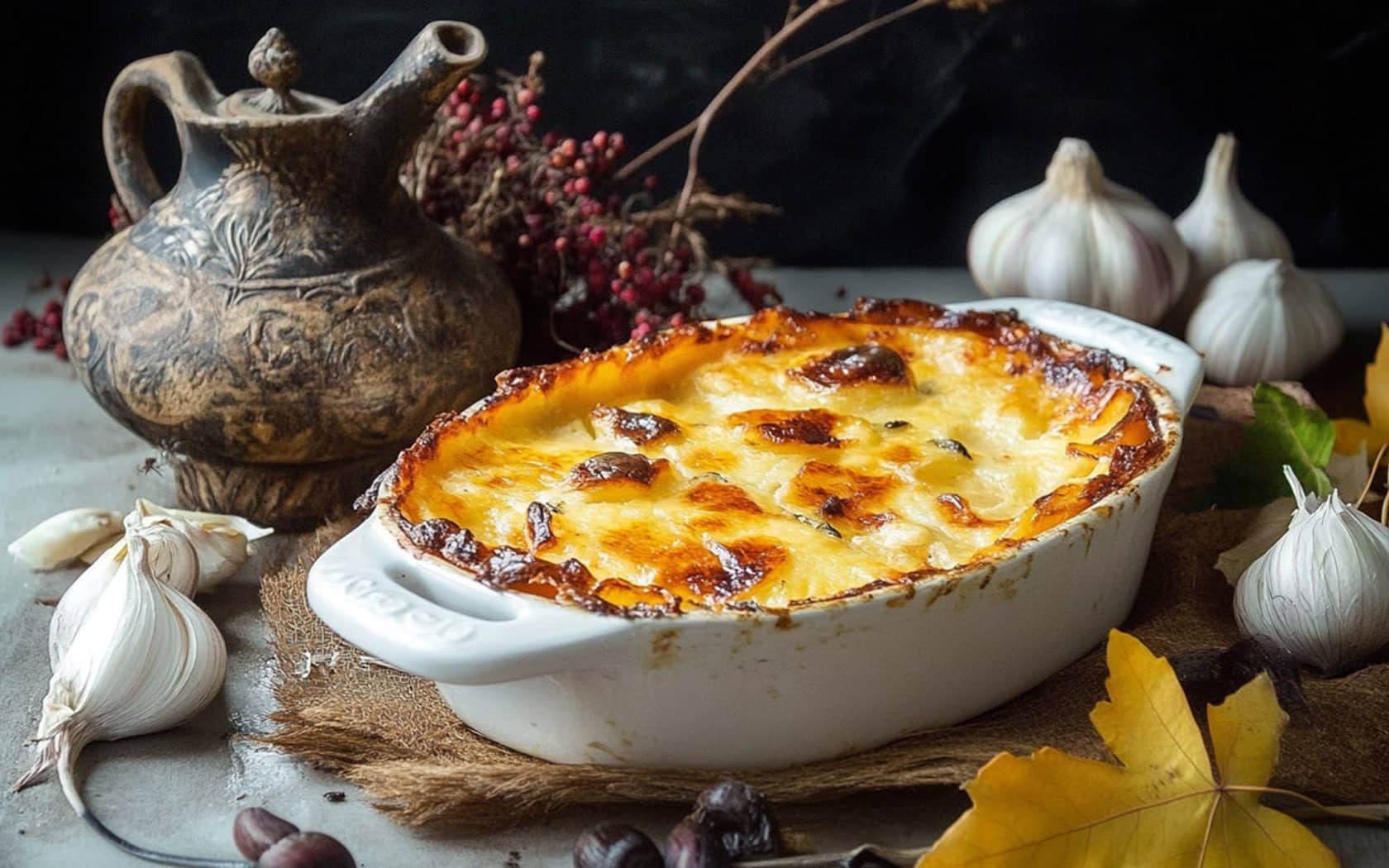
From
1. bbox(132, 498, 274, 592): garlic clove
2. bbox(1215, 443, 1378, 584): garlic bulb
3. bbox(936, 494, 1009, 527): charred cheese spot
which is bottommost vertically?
bbox(132, 498, 274, 592): garlic clove

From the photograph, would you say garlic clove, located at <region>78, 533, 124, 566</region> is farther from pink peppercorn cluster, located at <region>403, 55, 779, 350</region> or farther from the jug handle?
pink peppercorn cluster, located at <region>403, 55, 779, 350</region>

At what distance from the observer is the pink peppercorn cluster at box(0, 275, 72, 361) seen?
2754 mm

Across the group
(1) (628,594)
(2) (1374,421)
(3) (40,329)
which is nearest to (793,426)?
(1) (628,594)

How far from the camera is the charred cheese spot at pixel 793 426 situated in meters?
1.76

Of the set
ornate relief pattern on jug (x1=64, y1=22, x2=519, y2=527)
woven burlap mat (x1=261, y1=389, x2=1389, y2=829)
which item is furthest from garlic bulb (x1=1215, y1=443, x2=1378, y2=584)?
ornate relief pattern on jug (x1=64, y1=22, x2=519, y2=527)

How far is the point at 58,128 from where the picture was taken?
3127 mm

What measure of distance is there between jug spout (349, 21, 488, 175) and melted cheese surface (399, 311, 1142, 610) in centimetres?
44

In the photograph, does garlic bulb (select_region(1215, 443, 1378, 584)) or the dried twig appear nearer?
garlic bulb (select_region(1215, 443, 1378, 584))

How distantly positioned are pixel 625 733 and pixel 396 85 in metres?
0.96

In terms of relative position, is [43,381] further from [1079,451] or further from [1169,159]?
[1169,159]

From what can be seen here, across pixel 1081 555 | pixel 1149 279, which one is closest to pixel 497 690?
pixel 1081 555

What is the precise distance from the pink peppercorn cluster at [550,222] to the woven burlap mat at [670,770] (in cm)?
80

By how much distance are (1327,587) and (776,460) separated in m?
0.59

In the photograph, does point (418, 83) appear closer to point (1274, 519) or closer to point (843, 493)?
point (843, 493)
